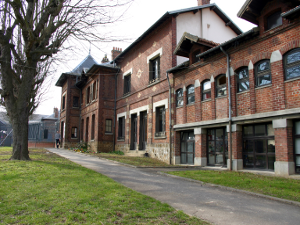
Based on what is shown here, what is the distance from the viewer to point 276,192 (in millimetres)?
6207

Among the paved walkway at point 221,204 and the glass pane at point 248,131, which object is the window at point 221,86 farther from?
the paved walkway at point 221,204

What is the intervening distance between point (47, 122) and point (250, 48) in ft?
154

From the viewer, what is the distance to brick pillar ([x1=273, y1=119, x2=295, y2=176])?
8.48 m

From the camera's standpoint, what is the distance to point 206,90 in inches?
488

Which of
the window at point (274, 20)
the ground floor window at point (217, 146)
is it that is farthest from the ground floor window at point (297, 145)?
the window at point (274, 20)

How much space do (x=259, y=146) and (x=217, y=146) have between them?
2360 millimetres

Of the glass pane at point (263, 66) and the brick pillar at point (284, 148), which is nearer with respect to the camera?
the brick pillar at point (284, 148)

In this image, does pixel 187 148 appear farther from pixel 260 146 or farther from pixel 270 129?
pixel 270 129

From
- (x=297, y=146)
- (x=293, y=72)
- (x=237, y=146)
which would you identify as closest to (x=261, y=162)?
(x=237, y=146)

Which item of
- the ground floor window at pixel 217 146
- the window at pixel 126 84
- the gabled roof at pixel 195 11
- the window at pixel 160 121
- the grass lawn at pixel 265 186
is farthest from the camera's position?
the window at pixel 126 84

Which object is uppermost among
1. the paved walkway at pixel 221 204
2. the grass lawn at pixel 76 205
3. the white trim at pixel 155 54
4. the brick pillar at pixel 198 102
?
the white trim at pixel 155 54

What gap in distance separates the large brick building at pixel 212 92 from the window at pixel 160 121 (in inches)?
2.5

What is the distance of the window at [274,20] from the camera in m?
9.53

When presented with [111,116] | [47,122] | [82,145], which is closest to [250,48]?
[111,116]
